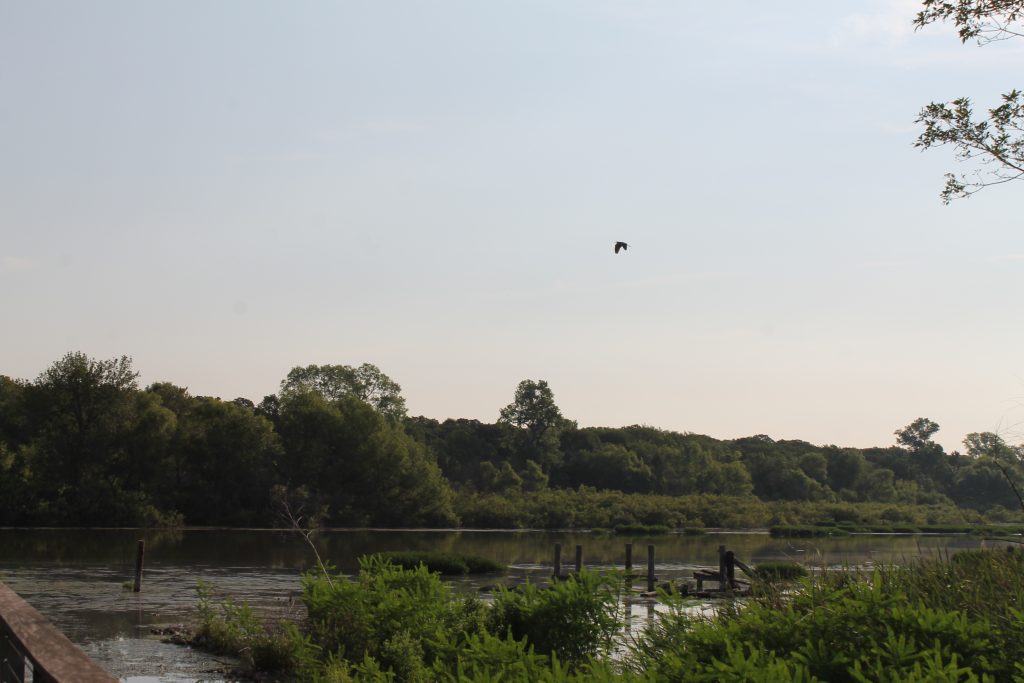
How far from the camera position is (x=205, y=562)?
1757 inches

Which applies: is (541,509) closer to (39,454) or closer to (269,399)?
(269,399)

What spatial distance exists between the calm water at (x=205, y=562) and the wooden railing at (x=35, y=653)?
836 centimetres

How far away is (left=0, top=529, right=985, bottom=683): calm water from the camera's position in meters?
22.0

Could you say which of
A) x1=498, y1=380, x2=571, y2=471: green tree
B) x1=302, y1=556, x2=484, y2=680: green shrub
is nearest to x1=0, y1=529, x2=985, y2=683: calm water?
x1=302, y1=556, x2=484, y2=680: green shrub

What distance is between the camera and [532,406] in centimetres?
12700

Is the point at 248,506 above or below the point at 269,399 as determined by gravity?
below

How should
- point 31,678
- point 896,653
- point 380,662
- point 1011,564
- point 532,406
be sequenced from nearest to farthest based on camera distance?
point 31,678 → point 896,653 → point 1011,564 → point 380,662 → point 532,406

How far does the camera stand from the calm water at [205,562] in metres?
22.0

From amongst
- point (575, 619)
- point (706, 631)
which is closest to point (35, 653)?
point (706, 631)

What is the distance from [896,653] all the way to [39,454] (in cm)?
7449

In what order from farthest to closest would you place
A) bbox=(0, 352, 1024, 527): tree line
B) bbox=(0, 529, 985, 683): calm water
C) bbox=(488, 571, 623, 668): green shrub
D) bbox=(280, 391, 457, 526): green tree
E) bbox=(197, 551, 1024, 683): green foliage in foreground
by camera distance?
bbox=(280, 391, 457, 526): green tree → bbox=(0, 352, 1024, 527): tree line → bbox=(0, 529, 985, 683): calm water → bbox=(488, 571, 623, 668): green shrub → bbox=(197, 551, 1024, 683): green foliage in foreground

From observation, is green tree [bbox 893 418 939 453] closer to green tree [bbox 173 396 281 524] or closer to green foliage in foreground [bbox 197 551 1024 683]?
green tree [bbox 173 396 281 524]

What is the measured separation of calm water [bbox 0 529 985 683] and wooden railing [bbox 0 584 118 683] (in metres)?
8.36

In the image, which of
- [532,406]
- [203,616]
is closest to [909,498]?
[532,406]
